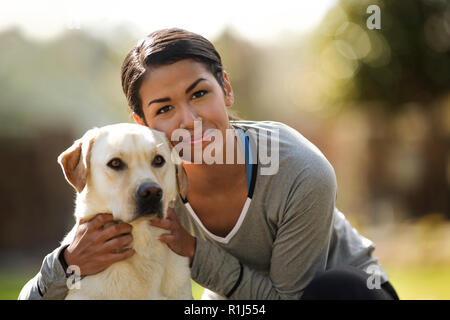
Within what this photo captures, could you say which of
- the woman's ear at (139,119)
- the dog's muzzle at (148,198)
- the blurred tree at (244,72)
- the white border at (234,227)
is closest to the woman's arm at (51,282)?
the dog's muzzle at (148,198)

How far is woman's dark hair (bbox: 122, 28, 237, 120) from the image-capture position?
84.7 inches

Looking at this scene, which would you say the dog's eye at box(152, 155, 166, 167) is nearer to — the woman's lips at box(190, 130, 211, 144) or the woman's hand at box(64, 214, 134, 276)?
the woman's lips at box(190, 130, 211, 144)

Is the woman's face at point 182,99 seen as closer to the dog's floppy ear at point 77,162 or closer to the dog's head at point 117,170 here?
the dog's head at point 117,170

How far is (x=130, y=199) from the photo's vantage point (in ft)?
6.17

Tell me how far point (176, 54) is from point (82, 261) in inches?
36.9

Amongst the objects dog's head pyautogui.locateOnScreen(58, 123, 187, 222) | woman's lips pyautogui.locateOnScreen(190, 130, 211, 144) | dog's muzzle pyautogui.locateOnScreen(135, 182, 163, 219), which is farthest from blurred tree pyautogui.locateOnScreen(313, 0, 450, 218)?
dog's muzzle pyautogui.locateOnScreen(135, 182, 163, 219)

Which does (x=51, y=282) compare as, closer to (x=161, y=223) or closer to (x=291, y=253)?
(x=161, y=223)

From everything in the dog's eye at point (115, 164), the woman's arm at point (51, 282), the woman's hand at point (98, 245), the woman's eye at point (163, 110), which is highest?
the woman's eye at point (163, 110)

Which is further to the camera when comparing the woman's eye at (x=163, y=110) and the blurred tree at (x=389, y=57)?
the blurred tree at (x=389, y=57)

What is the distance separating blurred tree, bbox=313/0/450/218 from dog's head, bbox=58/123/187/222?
5.98 metres

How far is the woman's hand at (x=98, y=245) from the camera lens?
6.22 ft

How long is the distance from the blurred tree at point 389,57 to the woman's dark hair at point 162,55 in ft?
18.1

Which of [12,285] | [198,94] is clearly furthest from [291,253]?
[12,285]

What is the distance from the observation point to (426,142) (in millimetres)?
9609
